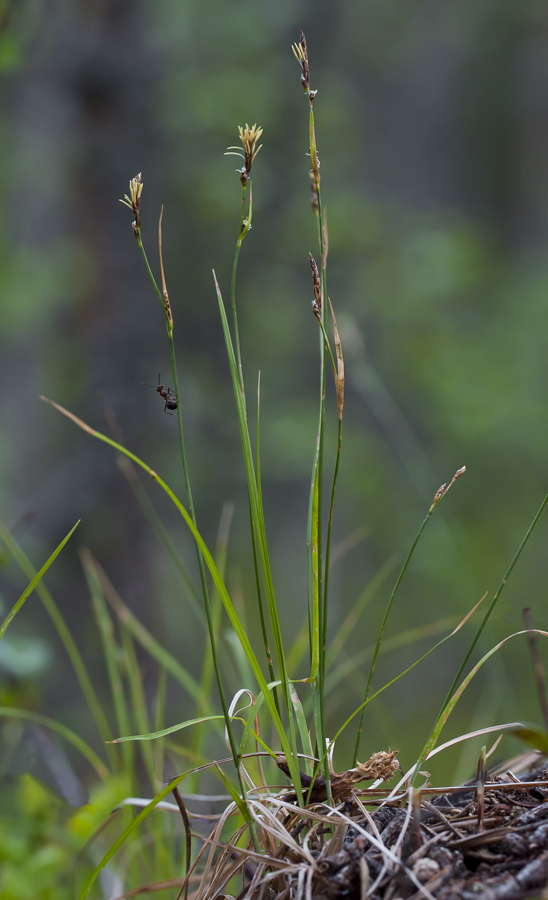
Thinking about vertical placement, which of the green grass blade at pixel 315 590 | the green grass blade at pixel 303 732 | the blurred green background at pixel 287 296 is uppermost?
the blurred green background at pixel 287 296

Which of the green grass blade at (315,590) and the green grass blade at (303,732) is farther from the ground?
the green grass blade at (315,590)

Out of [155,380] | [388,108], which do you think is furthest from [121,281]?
[388,108]

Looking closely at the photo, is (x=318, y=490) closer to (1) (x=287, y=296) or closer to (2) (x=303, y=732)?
(2) (x=303, y=732)

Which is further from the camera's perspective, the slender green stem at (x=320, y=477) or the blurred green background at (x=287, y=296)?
the blurred green background at (x=287, y=296)

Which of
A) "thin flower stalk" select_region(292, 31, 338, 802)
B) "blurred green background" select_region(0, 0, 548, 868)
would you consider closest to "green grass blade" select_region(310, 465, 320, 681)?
"thin flower stalk" select_region(292, 31, 338, 802)

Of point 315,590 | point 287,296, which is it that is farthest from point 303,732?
point 287,296

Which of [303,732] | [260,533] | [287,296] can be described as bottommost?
[303,732]

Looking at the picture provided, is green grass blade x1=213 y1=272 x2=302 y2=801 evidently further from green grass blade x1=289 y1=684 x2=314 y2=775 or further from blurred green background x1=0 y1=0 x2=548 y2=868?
blurred green background x1=0 y1=0 x2=548 y2=868

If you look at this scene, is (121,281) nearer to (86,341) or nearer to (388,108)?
(86,341)

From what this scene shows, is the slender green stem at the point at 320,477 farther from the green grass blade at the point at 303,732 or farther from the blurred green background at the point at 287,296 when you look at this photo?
the blurred green background at the point at 287,296

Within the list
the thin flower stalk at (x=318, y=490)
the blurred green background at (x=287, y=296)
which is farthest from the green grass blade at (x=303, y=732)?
the blurred green background at (x=287, y=296)
